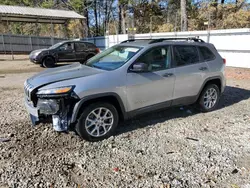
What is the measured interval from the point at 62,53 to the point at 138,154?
34.8 feet

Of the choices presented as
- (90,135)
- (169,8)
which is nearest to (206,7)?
(169,8)

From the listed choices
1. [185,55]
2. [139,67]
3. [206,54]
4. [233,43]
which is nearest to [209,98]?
[206,54]

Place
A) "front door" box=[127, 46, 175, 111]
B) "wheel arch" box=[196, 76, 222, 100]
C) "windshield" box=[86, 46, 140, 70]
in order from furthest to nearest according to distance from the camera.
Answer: "wheel arch" box=[196, 76, 222, 100] → "windshield" box=[86, 46, 140, 70] → "front door" box=[127, 46, 175, 111]

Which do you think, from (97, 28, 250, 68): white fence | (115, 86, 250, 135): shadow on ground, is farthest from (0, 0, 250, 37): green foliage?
(115, 86, 250, 135): shadow on ground

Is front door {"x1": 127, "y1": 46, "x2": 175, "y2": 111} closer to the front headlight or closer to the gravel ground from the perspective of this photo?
the gravel ground

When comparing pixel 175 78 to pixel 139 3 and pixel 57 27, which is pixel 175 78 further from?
pixel 57 27

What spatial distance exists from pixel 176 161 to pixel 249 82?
21.8 ft

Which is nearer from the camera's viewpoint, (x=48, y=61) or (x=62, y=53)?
(x=48, y=61)

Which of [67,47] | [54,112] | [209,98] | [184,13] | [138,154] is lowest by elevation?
[138,154]

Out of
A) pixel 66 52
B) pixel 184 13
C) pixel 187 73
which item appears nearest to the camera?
pixel 187 73

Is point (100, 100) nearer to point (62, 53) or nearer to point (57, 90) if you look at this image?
point (57, 90)

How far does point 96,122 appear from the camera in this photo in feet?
11.8

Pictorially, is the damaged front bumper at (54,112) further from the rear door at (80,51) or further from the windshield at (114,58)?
the rear door at (80,51)

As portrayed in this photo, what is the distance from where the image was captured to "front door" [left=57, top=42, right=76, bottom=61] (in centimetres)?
1261
